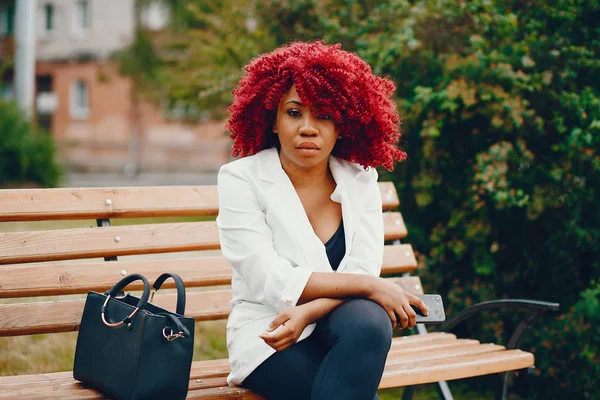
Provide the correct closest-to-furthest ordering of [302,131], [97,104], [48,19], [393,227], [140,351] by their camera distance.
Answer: [140,351]
[302,131]
[393,227]
[97,104]
[48,19]

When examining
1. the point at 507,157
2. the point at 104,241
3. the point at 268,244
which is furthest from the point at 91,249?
the point at 507,157

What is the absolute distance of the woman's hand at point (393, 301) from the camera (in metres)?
2.76

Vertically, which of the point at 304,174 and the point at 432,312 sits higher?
the point at 304,174

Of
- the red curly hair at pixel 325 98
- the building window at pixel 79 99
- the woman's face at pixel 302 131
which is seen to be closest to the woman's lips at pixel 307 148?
the woman's face at pixel 302 131

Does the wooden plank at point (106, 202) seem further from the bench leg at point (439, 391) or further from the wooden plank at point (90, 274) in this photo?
the bench leg at point (439, 391)

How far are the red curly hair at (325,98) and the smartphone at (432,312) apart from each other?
558 mm

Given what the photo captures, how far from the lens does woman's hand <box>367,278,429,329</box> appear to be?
276 cm

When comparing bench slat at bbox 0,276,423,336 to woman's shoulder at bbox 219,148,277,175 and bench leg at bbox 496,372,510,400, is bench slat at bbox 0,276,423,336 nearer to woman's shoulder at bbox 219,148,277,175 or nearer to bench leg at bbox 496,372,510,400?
woman's shoulder at bbox 219,148,277,175

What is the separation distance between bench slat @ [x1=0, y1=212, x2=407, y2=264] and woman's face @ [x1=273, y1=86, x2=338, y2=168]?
85cm

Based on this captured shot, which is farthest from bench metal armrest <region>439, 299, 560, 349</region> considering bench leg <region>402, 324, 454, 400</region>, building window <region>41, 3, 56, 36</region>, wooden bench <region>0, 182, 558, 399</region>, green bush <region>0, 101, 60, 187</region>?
building window <region>41, 3, 56, 36</region>

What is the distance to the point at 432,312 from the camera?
2.97 m

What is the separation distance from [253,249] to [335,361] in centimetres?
47

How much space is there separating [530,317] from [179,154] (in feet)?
88.6

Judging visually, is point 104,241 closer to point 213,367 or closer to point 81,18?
point 213,367
